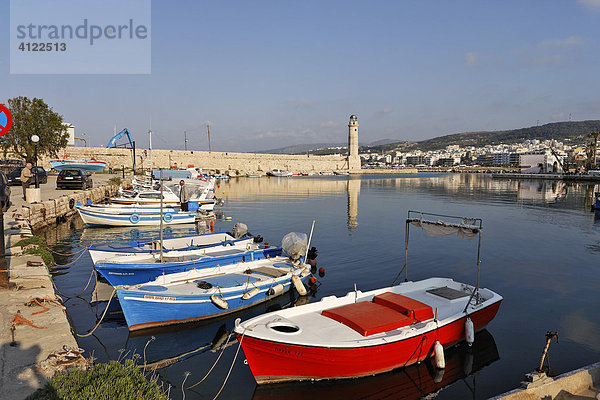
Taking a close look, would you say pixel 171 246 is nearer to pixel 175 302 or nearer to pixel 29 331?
pixel 175 302

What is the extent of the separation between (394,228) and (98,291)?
23.1 metres

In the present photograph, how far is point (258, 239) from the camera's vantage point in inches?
799

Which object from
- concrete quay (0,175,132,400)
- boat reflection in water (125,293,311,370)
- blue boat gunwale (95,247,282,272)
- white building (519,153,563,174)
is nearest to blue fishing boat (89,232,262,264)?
blue boat gunwale (95,247,282,272)

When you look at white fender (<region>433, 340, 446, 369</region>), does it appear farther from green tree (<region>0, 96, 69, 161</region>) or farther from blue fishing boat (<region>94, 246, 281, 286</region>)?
green tree (<region>0, 96, 69, 161</region>)

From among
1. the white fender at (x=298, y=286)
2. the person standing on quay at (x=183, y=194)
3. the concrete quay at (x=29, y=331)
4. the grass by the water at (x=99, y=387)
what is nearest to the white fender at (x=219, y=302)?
the white fender at (x=298, y=286)

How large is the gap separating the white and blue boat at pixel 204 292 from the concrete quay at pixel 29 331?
7.36ft

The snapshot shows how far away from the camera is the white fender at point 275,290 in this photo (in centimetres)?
1433

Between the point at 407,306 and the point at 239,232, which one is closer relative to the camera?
the point at 407,306

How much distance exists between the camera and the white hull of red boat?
29.2 feet

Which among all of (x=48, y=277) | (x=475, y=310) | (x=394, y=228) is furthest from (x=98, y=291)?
(x=394, y=228)

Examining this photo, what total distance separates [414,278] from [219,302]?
1022 cm

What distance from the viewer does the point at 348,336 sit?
368 inches

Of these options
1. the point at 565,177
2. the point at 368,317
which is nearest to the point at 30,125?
the point at 368,317

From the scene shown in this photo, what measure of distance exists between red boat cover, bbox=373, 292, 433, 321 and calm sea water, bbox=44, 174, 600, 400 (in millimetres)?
1447
